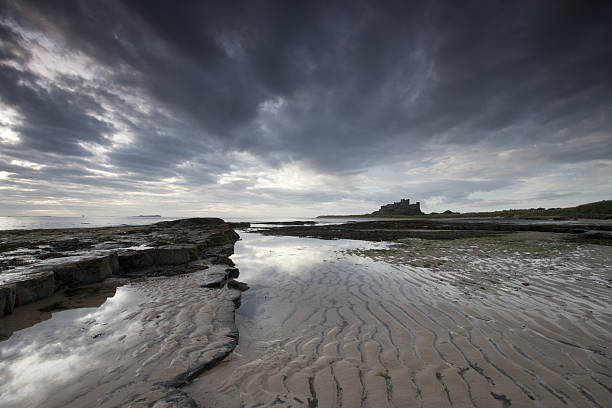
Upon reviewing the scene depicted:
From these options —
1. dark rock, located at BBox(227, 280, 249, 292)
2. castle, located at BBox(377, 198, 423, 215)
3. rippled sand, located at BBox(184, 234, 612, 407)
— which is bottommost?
rippled sand, located at BBox(184, 234, 612, 407)

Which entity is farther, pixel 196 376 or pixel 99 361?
pixel 99 361

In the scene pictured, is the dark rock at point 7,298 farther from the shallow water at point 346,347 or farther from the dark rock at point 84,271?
the dark rock at point 84,271

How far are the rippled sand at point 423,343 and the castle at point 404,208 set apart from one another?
111 meters

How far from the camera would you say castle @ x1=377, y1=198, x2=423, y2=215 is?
367 ft

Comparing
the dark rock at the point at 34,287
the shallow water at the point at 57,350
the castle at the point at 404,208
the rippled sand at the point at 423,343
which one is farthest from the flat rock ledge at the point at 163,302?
the castle at the point at 404,208

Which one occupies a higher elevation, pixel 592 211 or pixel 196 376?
pixel 592 211

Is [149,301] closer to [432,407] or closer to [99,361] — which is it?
[99,361]

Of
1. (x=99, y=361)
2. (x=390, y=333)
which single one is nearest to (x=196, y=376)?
(x=99, y=361)

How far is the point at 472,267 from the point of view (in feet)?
29.4

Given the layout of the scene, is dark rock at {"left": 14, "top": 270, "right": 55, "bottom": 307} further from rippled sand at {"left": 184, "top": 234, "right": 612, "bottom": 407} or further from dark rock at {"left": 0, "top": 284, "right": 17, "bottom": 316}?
rippled sand at {"left": 184, "top": 234, "right": 612, "bottom": 407}

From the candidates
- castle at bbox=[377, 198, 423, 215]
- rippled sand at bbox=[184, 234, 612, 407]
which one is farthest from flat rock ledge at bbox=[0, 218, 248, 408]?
castle at bbox=[377, 198, 423, 215]

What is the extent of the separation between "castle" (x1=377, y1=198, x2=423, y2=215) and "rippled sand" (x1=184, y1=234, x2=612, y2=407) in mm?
111328

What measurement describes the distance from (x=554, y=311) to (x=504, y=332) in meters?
1.87

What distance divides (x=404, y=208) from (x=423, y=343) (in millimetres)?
124999
